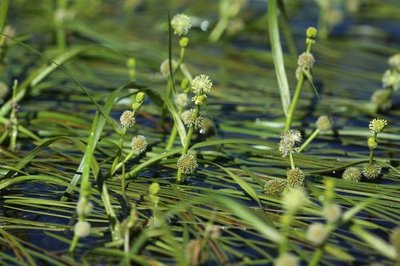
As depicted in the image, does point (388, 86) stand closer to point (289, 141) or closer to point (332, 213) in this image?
point (289, 141)

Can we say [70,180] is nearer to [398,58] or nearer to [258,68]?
[398,58]

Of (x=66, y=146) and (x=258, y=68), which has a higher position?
(x=258, y=68)

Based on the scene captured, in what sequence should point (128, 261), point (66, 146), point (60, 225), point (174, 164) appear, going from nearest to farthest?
point (128, 261) < point (60, 225) < point (174, 164) < point (66, 146)

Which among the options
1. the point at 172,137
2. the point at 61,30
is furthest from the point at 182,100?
the point at 61,30

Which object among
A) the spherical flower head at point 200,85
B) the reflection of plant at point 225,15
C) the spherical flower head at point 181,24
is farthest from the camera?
the reflection of plant at point 225,15

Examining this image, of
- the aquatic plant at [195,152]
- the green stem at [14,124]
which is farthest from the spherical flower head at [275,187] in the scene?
the green stem at [14,124]

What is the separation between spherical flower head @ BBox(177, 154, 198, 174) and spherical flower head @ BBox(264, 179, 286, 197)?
195mm

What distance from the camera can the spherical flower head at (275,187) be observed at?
6.41 ft

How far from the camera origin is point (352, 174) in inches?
82.0

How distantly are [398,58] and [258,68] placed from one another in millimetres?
925

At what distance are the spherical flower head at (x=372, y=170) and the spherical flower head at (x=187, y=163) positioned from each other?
1.55 ft

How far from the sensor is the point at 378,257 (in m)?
1.68

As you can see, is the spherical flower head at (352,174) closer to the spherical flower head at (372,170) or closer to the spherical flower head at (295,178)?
the spherical flower head at (372,170)

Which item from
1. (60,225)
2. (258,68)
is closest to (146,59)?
(258,68)
